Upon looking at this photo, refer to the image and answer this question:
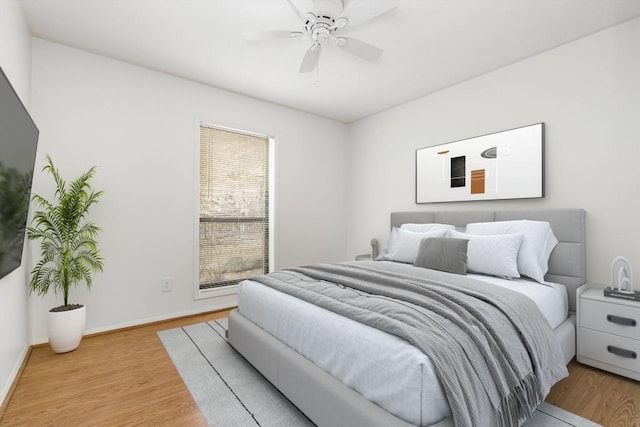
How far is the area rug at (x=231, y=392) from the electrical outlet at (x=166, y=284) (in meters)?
0.61

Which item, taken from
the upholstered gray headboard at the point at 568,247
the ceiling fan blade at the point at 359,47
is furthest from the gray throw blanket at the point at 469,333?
the ceiling fan blade at the point at 359,47

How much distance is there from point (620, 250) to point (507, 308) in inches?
60.7

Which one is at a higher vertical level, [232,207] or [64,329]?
[232,207]

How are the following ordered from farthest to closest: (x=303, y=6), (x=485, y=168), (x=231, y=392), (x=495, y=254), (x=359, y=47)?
(x=485, y=168) → (x=495, y=254) → (x=359, y=47) → (x=303, y=6) → (x=231, y=392)

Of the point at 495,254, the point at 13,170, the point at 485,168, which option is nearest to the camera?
the point at 13,170

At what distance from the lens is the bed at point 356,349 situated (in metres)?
1.19

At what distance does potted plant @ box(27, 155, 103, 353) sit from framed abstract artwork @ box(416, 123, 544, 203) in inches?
139

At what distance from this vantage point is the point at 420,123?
3.87 meters

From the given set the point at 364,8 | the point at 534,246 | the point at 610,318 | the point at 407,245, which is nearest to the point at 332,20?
the point at 364,8

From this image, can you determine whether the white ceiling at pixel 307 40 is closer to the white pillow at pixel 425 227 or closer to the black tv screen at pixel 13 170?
the black tv screen at pixel 13 170

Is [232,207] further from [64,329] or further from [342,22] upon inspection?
[342,22]

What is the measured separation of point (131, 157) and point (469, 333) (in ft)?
10.9

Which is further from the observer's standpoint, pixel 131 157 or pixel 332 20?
pixel 131 157

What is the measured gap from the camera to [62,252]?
2.48 m
